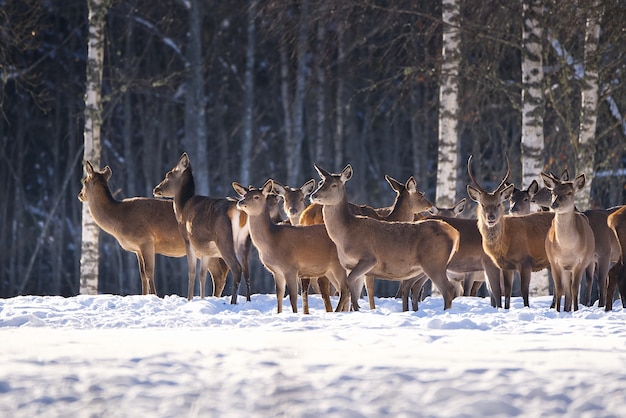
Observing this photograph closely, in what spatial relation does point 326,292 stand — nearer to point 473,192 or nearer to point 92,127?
point 473,192

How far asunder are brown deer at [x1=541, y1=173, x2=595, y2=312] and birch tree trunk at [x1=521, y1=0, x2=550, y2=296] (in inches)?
186

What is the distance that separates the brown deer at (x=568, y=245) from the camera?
12.5 m

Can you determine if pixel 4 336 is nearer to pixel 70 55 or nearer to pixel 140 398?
pixel 140 398

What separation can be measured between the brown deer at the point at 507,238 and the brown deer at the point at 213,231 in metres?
3.05

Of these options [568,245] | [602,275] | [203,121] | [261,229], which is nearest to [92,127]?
[203,121]

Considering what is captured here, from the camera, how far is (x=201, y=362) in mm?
7402

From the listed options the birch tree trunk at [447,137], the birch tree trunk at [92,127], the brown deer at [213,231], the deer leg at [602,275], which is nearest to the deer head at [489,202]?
the deer leg at [602,275]

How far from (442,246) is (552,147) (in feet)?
36.4

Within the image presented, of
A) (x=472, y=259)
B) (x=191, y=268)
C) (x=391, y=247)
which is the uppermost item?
(x=391, y=247)

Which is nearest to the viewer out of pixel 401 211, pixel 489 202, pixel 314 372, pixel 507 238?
pixel 314 372

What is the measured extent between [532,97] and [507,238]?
4.52 metres

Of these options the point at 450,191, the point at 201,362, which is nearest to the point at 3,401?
the point at 201,362

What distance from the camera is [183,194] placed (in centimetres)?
1577

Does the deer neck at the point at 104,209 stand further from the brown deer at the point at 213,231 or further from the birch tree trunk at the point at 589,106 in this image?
the birch tree trunk at the point at 589,106
